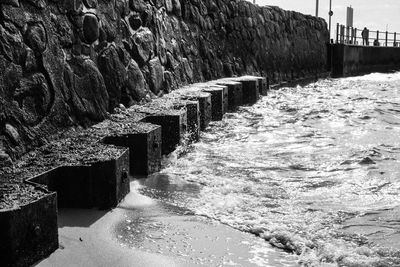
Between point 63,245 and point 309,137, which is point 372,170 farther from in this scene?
point 63,245

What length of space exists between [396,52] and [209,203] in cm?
2933

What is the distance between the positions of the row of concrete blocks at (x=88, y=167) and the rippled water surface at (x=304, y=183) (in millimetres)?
365

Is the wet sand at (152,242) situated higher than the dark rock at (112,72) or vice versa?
the dark rock at (112,72)

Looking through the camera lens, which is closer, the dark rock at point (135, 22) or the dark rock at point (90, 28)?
the dark rock at point (90, 28)

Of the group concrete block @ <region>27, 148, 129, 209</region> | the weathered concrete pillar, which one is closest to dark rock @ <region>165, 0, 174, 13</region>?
the weathered concrete pillar

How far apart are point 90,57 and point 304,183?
103 inches

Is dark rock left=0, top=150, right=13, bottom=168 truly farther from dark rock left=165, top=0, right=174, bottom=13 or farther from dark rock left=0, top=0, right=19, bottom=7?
dark rock left=165, top=0, right=174, bottom=13

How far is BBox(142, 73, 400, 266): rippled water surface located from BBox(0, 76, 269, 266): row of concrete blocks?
36cm

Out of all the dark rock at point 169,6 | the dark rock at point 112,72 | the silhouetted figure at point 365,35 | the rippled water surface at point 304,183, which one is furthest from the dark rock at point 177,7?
the silhouetted figure at point 365,35

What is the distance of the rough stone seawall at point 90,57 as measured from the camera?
462cm

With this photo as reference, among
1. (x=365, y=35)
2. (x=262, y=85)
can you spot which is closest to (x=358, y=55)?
(x=365, y=35)

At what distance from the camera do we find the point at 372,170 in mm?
6293

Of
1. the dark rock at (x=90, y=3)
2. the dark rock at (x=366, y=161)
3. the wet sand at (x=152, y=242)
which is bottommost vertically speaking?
the dark rock at (x=366, y=161)

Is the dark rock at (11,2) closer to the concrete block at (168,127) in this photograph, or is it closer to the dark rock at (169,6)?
the concrete block at (168,127)
